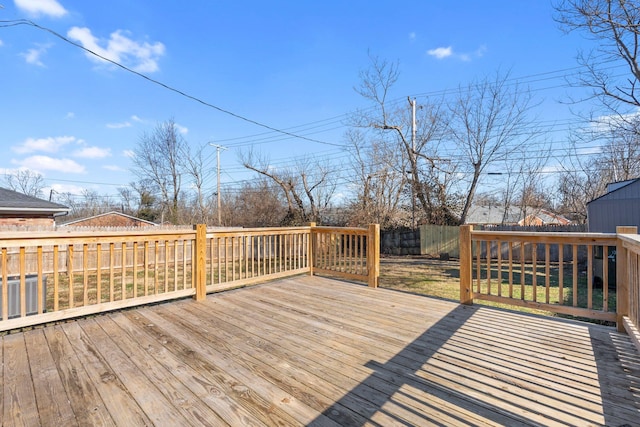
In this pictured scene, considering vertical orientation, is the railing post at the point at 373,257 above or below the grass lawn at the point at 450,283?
above

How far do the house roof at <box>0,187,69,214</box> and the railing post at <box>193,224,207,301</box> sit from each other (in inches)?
364

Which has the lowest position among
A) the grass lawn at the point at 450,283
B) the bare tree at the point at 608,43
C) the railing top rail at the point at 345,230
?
the grass lawn at the point at 450,283

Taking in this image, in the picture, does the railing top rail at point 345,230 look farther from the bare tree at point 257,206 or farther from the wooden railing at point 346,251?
the bare tree at point 257,206

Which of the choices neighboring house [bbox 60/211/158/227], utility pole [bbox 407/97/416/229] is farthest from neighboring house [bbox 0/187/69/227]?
utility pole [bbox 407/97/416/229]

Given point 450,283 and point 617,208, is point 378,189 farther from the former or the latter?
point 617,208

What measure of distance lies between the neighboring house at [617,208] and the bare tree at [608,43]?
7.15 feet

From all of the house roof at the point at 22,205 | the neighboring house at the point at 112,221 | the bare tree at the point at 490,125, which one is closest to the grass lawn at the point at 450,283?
the bare tree at the point at 490,125

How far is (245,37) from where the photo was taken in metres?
9.29

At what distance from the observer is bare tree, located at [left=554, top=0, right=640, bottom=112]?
6117mm

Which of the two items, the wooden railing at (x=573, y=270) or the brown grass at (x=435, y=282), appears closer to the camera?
the wooden railing at (x=573, y=270)

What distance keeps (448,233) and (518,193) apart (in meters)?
5.16

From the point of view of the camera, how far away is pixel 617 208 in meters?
7.46

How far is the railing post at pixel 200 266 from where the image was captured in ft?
12.3

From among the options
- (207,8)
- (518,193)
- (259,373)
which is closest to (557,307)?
(259,373)
